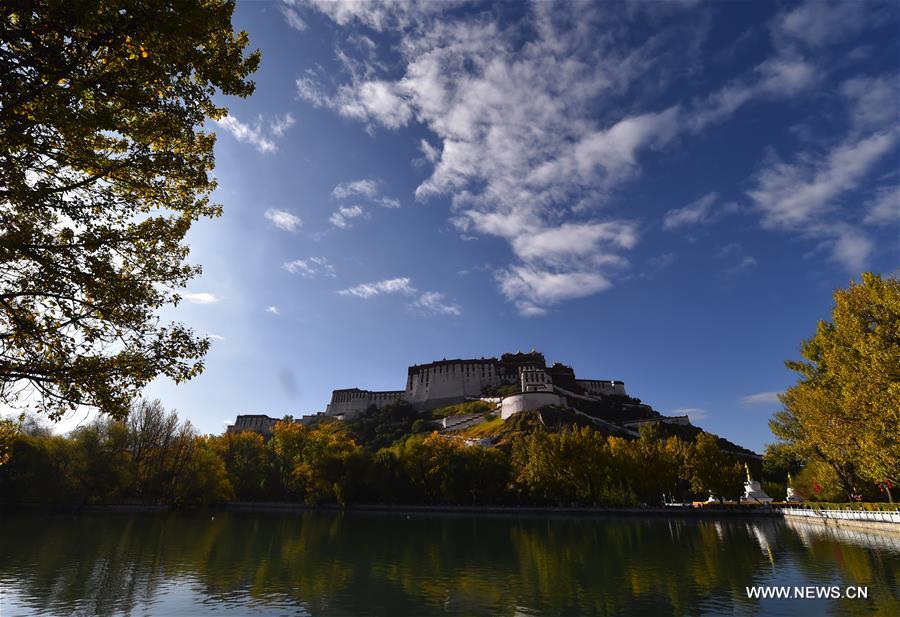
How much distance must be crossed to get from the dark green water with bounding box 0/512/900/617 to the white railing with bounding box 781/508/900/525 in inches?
81.5

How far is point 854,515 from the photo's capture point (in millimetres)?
40000

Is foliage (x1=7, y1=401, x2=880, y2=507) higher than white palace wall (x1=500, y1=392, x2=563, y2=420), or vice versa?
white palace wall (x1=500, y1=392, x2=563, y2=420)

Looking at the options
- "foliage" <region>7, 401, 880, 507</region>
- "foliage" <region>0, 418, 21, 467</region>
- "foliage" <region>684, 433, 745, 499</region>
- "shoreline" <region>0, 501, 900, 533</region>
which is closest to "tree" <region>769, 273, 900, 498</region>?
"shoreline" <region>0, 501, 900, 533</region>

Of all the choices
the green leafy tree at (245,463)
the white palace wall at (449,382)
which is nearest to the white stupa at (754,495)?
the green leafy tree at (245,463)

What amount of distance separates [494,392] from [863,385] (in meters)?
110

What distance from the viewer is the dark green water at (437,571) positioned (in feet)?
60.1

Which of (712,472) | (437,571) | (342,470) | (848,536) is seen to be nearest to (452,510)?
(342,470)

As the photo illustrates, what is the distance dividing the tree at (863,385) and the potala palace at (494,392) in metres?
82.5

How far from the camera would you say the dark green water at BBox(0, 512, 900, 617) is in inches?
721

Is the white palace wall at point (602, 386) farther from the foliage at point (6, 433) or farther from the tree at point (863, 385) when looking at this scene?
the foliage at point (6, 433)

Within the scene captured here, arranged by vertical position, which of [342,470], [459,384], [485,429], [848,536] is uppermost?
[459,384]

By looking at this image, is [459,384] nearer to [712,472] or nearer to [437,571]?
[712,472]

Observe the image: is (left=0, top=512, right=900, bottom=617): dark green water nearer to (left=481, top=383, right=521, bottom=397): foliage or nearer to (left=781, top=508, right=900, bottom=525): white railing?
(left=781, top=508, right=900, bottom=525): white railing

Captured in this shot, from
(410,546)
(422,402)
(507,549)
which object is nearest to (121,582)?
(410,546)
